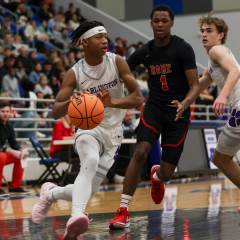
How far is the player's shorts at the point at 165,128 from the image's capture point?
775 centimetres

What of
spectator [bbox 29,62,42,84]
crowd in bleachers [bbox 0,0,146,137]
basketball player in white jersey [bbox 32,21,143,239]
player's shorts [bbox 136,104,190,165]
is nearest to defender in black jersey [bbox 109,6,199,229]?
player's shorts [bbox 136,104,190,165]

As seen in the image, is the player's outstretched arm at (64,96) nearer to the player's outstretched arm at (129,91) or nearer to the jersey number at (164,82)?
the player's outstretched arm at (129,91)

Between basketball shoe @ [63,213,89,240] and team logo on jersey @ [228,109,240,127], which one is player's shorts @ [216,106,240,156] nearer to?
team logo on jersey @ [228,109,240,127]

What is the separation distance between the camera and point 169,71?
782cm

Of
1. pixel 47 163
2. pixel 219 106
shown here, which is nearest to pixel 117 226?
pixel 219 106

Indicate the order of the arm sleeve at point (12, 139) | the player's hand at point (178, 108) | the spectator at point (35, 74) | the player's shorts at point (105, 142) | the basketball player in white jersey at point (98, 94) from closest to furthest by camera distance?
the basketball player in white jersey at point (98, 94) < the player's shorts at point (105, 142) < the player's hand at point (178, 108) < the arm sleeve at point (12, 139) < the spectator at point (35, 74)

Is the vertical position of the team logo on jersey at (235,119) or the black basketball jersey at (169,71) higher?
the black basketball jersey at (169,71)

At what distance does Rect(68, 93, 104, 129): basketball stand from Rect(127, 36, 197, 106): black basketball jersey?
1.46 m

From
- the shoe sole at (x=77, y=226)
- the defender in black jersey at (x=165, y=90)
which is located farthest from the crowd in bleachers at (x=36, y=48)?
the shoe sole at (x=77, y=226)

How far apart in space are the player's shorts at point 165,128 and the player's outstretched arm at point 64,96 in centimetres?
103

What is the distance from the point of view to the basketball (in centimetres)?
645

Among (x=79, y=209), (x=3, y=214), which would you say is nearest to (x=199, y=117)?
(x=3, y=214)

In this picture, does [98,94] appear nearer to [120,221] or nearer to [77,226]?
[120,221]

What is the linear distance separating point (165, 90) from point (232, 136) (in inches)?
37.3
